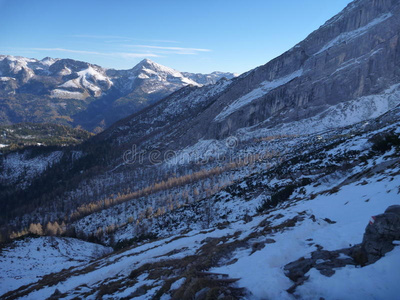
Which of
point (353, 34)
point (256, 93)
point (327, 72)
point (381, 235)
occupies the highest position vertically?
point (353, 34)

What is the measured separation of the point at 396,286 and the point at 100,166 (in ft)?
691

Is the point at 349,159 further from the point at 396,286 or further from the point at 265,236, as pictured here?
the point at 396,286

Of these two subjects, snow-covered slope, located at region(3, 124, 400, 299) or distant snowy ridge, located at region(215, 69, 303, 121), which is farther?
distant snowy ridge, located at region(215, 69, 303, 121)

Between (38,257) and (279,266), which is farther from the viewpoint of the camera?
(38,257)

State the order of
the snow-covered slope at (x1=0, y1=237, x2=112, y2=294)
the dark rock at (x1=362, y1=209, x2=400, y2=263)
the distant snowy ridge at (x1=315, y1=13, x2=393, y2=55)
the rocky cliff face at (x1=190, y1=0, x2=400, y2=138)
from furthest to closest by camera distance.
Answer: the distant snowy ridge at (x1=315, y1=13, x2=393, y2=55) < the rocky cliff face at (x1=190, y1=0, x2=400, y2=138) < the snow-covered slope at (x1=0, y1=237, x2=112, y2=294) < the dark rock at (x1=362, y1=209, x2=400, y2=263)

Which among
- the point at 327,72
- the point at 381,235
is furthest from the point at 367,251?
the point at 327,72

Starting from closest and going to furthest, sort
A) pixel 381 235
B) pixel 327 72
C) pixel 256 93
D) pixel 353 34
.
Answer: pixel 381 235 < pixel 327 72 < pixel 353 34 < pixel 256 93

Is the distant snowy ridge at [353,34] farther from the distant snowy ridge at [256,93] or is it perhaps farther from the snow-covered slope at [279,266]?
the snow-covered slope at [279,266]

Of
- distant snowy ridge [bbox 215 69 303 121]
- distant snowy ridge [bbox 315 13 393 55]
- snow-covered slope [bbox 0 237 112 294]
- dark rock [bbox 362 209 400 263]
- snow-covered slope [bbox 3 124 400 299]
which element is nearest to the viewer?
snow-covered slope [bbox 3 124 400 299]

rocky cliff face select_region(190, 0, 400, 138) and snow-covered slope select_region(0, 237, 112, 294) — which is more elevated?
rocky cliff face select_region(190, 0, 400, 138)

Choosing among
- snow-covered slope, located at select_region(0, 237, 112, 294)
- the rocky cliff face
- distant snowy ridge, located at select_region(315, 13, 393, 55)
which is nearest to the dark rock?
snow-covered slope, located at select_region(0, 237, 112, 294)

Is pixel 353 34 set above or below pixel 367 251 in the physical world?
above

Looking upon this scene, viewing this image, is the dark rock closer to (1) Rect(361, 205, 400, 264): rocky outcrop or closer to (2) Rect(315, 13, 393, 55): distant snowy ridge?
(1) Rect(361, 205, 400, 264): rocky outcrop

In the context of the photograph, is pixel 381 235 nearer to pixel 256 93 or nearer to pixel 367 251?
pixel 367 251
